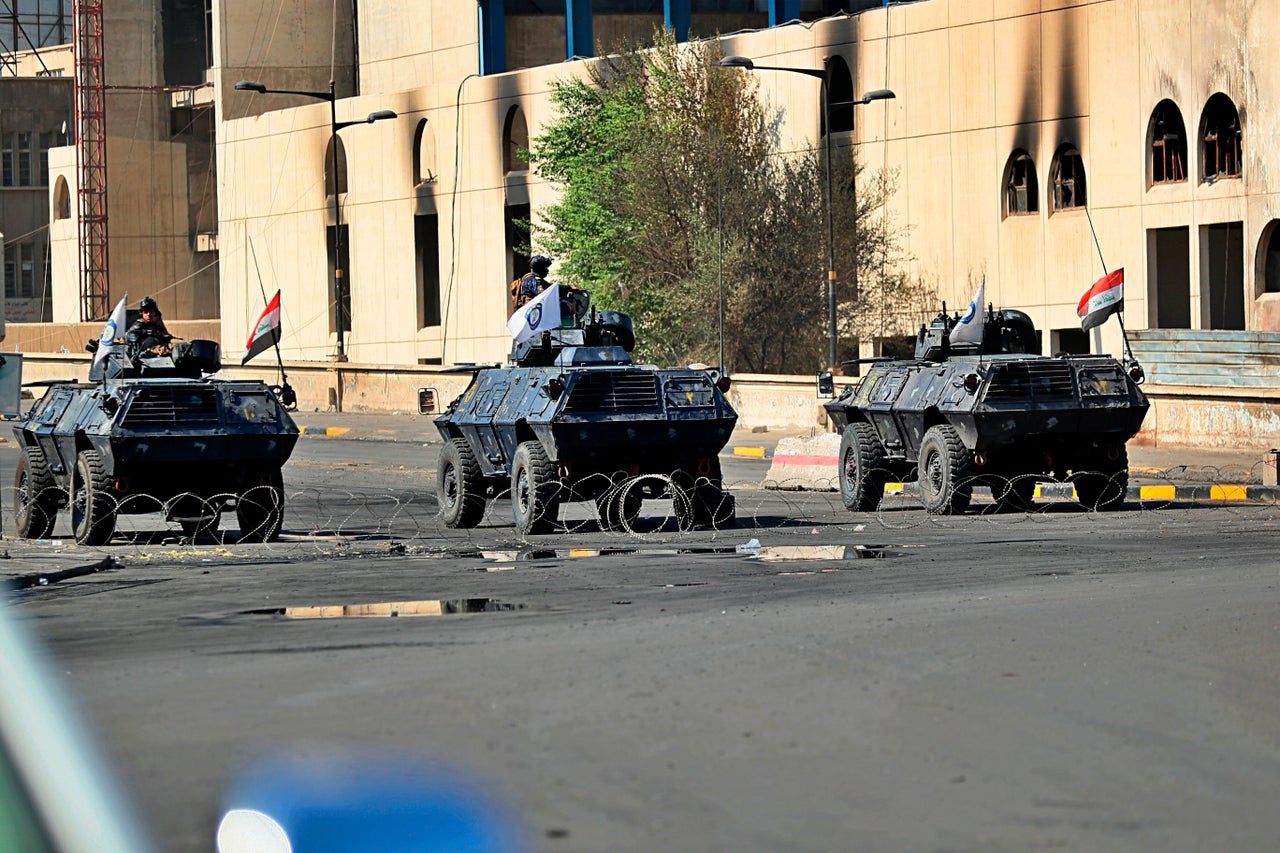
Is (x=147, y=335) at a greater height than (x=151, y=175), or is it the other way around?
(x=151, y=175)

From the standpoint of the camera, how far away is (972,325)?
22047mm

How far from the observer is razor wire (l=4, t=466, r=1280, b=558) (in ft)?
60.3

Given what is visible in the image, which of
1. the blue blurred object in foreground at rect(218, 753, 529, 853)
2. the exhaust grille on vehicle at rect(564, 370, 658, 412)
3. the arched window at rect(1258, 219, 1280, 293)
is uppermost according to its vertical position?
the arched window at rect(1258, 219, 1280, 293)

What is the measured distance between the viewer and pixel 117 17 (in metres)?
78.2

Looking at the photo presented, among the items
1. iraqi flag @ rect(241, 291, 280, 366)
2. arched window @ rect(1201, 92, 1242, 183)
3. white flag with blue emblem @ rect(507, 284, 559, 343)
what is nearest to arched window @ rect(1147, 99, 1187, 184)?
arched window @ rect(1201, 92, 1242, 183)

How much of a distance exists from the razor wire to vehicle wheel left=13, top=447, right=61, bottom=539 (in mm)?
20

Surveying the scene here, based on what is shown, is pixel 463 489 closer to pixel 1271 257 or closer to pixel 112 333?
pixel 112 333

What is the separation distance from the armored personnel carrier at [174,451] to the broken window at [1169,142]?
2455 centimetres

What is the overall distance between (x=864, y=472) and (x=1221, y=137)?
755 inches

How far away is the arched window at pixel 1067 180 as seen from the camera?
42125 mm

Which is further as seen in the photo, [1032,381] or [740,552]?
[1032,381]

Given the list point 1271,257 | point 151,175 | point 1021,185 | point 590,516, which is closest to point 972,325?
point 590,516

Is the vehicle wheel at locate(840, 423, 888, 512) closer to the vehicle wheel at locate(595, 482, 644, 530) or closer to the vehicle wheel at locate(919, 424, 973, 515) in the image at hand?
the vehicle wheel at locate(919, 424, 973, 515)

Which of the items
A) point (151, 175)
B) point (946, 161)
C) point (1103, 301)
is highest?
point (151, 175)
